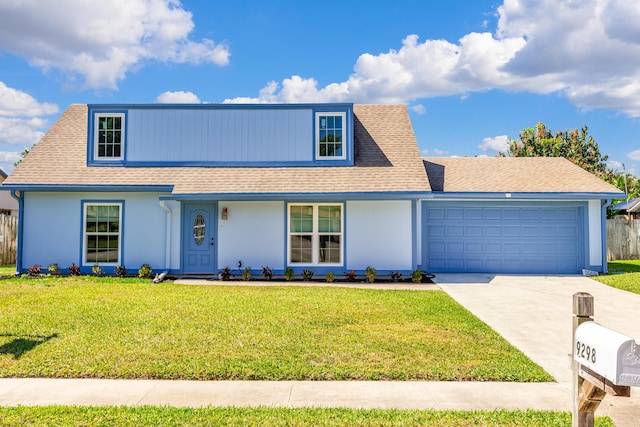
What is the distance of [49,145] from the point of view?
49.6ft

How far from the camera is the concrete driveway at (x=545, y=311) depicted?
A: 207 inches

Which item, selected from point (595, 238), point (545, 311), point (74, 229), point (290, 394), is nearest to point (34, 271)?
point (74, 229)

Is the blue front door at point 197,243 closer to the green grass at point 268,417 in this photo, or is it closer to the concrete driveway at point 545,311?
the concrete driveway at point 545,311

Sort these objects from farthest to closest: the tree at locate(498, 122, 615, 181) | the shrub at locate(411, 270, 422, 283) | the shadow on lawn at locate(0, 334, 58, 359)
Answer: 1. the tree at locate(498, 122, 615, 181)
2. the shrub at locate(411, 270, 422, 283)
3. the shadow on lawn at locate(0, 334, 58, 359)

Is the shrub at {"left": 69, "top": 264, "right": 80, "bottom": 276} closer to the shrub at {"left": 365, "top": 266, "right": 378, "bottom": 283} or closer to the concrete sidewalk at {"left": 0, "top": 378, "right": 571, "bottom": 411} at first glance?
the shrub at {"left": 365, "top": 266, "right": 378, "bottom": 283}

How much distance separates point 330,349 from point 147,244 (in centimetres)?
948

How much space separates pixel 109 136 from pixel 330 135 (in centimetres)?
747

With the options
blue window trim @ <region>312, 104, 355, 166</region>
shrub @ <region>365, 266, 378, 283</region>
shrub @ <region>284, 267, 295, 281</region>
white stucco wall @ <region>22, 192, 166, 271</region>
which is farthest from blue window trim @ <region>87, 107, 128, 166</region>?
shrub @ <region>365, 266, 378, 283</region>

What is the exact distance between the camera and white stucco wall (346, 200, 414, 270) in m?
13.3

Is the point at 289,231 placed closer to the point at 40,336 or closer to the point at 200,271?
the point at 200,271

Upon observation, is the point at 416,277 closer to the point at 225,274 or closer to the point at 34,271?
Answer: the point at 225,274

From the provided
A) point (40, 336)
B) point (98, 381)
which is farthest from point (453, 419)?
point (40, 336)

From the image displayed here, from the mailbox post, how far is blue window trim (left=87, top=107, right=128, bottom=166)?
47.5 ft

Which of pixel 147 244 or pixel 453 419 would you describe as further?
pixel 147 244
